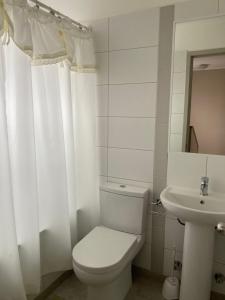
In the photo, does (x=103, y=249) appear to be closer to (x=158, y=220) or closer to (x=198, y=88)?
(x=158, y=220)

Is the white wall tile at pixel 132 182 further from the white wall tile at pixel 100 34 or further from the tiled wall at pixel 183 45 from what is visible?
the white wall tile at pixel 100 34

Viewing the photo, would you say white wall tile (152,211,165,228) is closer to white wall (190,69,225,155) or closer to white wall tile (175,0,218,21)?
white wall (190,69,225,155)

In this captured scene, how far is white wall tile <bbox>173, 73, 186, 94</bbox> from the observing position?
5.74ft

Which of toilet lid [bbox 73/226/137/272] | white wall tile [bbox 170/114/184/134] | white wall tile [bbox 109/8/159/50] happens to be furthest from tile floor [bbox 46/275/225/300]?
white wall tile [bbox 109/8/159/50]

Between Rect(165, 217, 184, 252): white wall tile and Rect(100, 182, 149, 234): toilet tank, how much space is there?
0.20 m

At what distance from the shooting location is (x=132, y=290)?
76.0 inches

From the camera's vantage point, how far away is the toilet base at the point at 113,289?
1.63 metres

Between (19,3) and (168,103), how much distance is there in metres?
1.13

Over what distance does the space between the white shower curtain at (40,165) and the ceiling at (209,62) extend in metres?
0.80

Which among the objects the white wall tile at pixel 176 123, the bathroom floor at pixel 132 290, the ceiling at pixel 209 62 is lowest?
the bathroom floor at pixel 132 290

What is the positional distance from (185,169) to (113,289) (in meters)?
0.99

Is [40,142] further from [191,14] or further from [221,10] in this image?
[221,10]

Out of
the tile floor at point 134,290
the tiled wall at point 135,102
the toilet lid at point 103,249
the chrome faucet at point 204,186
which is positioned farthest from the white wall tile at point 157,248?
the chrome faucet at point 204,186

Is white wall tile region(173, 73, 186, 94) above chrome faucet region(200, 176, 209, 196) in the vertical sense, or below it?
above
